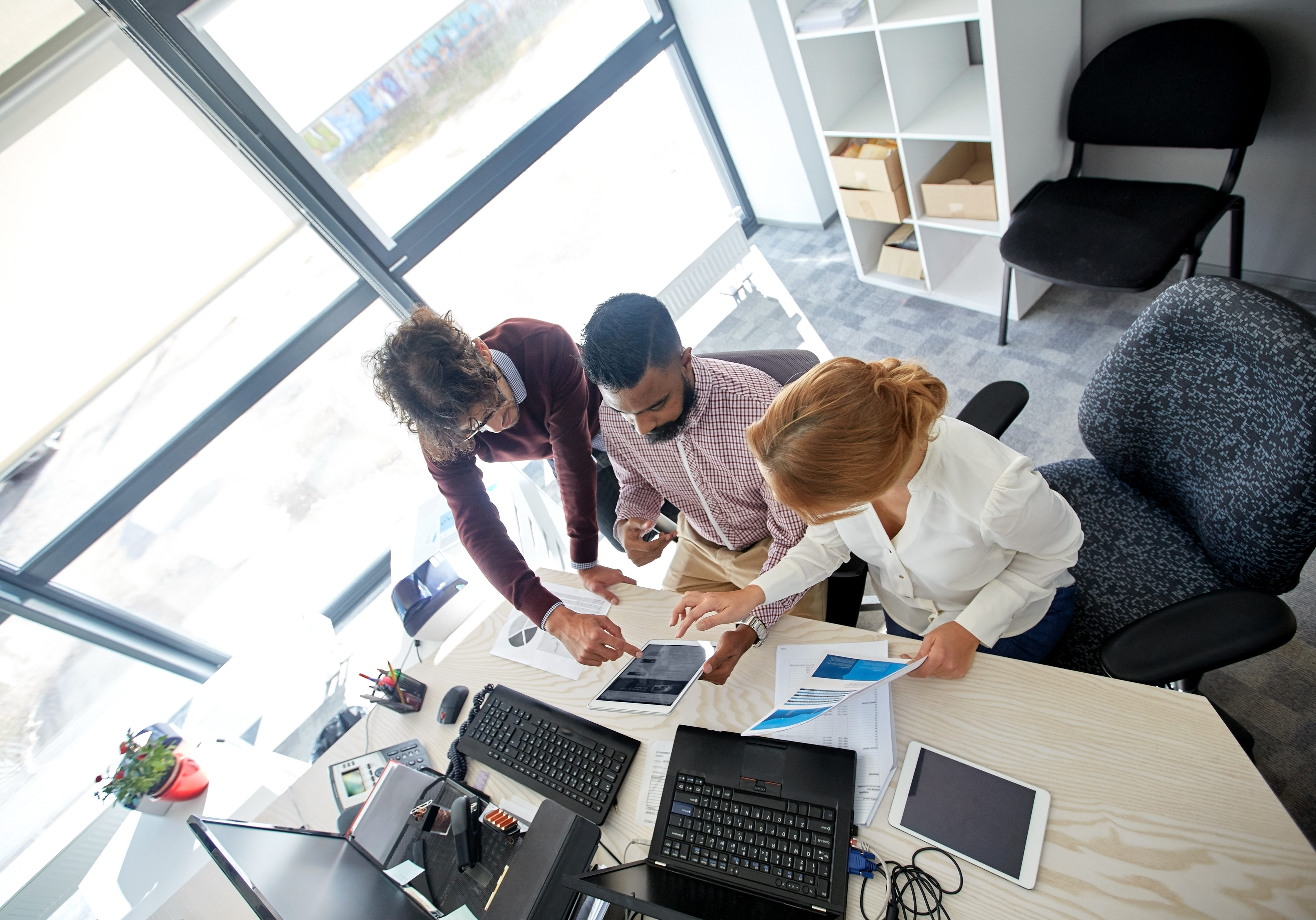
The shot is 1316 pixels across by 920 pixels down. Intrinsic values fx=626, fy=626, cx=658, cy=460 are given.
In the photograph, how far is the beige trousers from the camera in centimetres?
152

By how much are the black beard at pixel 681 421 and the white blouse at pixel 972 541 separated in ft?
1.19

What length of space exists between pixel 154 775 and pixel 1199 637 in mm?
2514

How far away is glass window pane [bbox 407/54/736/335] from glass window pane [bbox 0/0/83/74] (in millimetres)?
1221

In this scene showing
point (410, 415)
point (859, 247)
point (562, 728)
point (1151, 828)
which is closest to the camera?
point (1151, 828)

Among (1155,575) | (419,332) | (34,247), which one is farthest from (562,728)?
(34,247)

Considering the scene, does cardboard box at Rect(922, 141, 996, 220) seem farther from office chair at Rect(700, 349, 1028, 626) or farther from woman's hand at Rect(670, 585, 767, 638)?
woman's hand at Rect(670, 585, 767, 638)

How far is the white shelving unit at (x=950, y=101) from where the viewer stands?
209cm

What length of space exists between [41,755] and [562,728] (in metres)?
2.44

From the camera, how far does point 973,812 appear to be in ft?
3.07

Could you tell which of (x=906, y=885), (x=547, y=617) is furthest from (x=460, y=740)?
(x=906, y=885)

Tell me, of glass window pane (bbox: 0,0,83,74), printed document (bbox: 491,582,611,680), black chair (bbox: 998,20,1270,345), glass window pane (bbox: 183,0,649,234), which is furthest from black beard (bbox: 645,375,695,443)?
glass window pane (bbox: 0,0,83,74)

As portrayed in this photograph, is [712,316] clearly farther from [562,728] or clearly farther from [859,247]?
[562,728]

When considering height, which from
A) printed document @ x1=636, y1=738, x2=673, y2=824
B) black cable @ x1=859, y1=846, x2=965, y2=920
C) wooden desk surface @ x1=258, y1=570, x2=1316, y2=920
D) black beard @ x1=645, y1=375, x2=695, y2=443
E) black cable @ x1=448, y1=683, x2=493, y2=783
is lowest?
wooden desk surface @ x1=258, y1=570, x2=1316, y2=920

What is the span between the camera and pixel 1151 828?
847 mm
